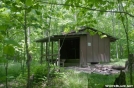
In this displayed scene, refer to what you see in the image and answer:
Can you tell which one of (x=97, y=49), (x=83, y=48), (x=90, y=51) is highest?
(x=83, y=48)

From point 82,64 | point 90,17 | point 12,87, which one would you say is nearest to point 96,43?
point 82,64

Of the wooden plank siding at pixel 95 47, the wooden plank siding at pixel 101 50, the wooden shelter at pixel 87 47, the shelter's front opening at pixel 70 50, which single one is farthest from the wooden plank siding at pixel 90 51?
the shelter's front opening at pixel 70 50

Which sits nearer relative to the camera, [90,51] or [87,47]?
[87,47]

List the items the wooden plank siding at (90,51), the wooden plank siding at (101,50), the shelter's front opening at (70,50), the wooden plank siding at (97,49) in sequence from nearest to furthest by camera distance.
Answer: the wooden plank siding at (90,51)
the wooden plank siding at (97,49)
the wooden plank siding at (101,50)
the shelter's front opening at (70,50)

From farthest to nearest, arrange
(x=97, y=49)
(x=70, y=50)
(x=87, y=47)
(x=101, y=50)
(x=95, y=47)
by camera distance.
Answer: (x=70, y=50) < (x=101, y=50) < (x=97, y=49) < (x=95, y=47) < (x=87, y=47)

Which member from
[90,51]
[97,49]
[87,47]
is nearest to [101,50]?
[97,49]

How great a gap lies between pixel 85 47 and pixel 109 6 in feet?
44.3

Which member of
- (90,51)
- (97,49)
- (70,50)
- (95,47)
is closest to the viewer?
(90,51)

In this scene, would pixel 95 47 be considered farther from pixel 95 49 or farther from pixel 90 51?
pixel 90 51

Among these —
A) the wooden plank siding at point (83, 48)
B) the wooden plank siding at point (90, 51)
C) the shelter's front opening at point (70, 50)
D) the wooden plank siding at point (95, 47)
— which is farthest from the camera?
the shelter's front opening at point (70, 50)

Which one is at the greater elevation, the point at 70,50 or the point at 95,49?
the point at 95,49

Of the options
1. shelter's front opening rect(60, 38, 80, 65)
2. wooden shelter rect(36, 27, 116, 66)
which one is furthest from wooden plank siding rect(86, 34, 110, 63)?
shelter's front opening rect(60, 38, 80, 65)

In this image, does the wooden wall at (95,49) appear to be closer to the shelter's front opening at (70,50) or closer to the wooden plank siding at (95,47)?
the wooden plank siding at (95,47)

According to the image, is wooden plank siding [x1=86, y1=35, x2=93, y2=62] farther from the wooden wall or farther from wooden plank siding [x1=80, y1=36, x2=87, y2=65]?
wooden plank siding [x1=80, y1=36, x2=87, y2=65]
